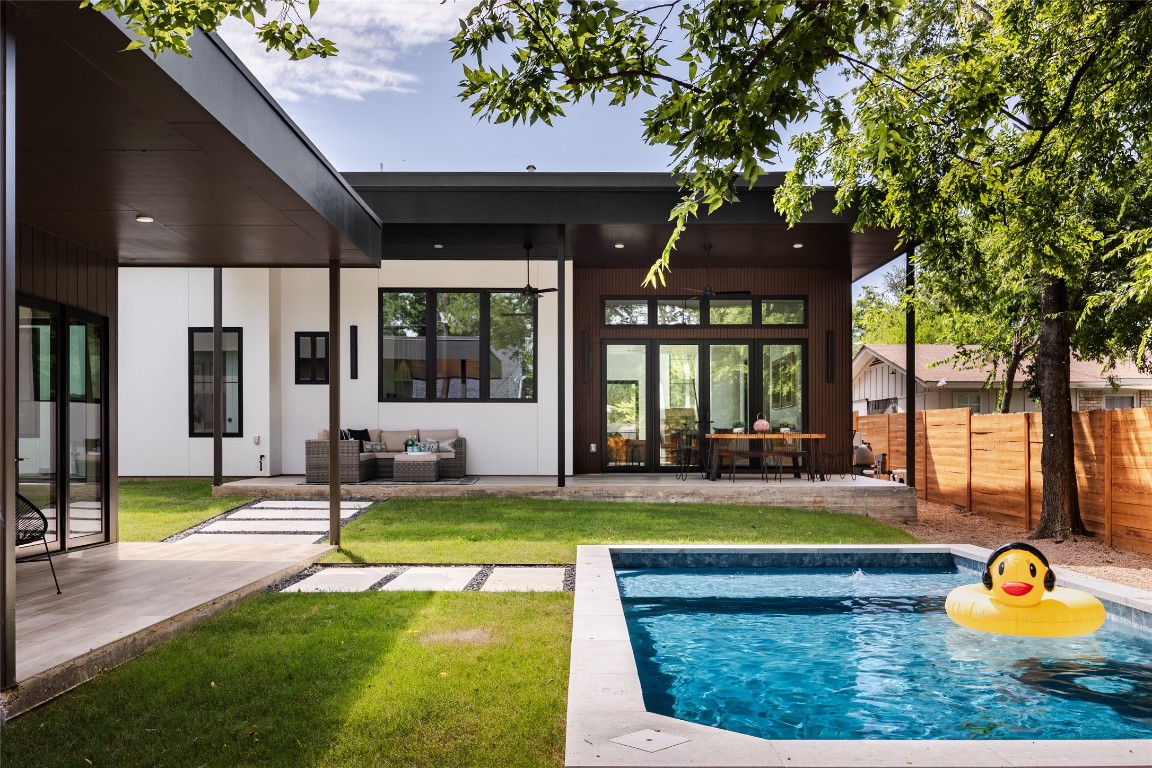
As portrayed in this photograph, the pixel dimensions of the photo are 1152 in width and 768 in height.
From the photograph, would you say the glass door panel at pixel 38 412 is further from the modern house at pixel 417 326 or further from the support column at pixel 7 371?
the support column at pixel 7 371

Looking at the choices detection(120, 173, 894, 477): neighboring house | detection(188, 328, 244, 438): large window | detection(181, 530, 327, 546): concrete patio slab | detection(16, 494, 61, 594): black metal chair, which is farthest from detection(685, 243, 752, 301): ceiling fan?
detection(16, 494, 61, 594): black metal chair

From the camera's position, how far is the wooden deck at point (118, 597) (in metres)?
3.98

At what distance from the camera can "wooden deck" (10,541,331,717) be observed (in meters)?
3.98

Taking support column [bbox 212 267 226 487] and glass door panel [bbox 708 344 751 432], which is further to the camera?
glass door panel [bbox 708 344 751 432]

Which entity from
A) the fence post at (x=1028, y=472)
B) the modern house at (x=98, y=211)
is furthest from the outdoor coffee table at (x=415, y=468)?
the fence post at (x=1028, y=472)

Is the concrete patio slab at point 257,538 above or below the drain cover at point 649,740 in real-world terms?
below

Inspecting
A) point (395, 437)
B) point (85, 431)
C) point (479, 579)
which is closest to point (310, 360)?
point (395, 437)

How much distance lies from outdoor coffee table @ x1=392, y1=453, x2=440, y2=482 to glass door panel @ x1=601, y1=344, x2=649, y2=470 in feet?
10.5

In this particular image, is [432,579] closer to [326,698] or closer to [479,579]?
[479,579]

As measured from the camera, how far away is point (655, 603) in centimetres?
660

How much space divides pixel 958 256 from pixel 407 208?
663cm

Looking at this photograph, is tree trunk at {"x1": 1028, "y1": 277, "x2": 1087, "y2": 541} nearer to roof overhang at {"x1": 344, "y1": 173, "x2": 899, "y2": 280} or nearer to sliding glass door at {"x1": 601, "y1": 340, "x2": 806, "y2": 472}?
roof overhang at {"x1": 344, "y1": 173, "x2": 899, "y2": 280}

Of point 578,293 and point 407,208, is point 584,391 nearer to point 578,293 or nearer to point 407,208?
point 578,293

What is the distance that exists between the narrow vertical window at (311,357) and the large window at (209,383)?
859mm
